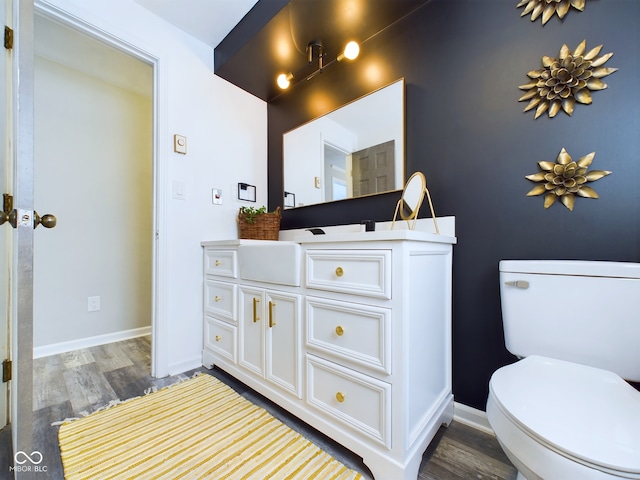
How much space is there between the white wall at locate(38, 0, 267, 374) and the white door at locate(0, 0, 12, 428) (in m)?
0.63

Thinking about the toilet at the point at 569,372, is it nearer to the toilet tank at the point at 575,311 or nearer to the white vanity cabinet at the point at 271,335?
the toilet tank at the point at 575,311

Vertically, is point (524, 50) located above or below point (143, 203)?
above

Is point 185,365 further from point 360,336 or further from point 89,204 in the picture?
point 89,204

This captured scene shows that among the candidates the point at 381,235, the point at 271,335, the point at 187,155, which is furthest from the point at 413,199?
the point at 187,155

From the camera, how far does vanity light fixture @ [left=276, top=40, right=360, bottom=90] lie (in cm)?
151

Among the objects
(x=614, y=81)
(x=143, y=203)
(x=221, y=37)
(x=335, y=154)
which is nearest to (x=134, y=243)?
(x=143, y=203)

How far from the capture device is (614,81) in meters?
0.96

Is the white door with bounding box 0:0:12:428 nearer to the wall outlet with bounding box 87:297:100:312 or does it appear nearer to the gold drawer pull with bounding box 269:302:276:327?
the gold drawer pull with bounding box 269:302:276:327

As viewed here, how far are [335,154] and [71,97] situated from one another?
2228mm

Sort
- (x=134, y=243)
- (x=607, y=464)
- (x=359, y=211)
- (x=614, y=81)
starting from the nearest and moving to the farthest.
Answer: (x=607, y=464), (x=614, y=81), (x=359, y=211), (x=134, y=243)

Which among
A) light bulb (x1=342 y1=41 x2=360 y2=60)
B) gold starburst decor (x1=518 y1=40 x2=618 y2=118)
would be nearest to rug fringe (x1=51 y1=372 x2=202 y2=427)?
light bulb (x1=342 y1=41 x2=360 y2=60)

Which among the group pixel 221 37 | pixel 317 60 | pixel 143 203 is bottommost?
pixel 143 203

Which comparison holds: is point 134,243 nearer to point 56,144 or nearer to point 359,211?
point 56,144

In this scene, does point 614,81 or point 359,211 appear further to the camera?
point 359,211
